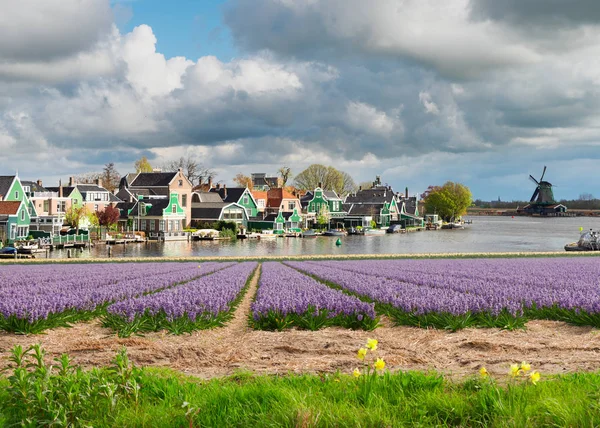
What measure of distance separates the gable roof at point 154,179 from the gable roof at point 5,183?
105ft

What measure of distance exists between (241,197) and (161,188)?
16575mm

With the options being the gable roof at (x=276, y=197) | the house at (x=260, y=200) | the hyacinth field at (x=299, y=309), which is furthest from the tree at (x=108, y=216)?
the hyacinth field at (x=299, y=309)

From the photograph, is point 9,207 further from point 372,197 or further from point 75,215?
point 372,197

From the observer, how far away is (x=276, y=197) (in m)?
122

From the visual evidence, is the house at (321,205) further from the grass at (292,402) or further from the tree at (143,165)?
the grass at (292,402)

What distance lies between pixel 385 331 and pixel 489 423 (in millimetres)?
6276

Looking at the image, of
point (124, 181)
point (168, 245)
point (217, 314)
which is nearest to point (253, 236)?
point (168, 245)

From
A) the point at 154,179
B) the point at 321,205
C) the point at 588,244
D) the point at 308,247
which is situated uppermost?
the point at 154,179

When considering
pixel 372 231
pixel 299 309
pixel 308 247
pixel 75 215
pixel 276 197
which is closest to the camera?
pixel 299 309

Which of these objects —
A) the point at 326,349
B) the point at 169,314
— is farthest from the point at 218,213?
the point at 326,349

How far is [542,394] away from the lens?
20.6 ft

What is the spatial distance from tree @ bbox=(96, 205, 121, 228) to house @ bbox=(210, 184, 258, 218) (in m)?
25.7

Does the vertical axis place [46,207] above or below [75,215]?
above

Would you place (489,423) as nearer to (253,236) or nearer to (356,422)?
(356,422)
